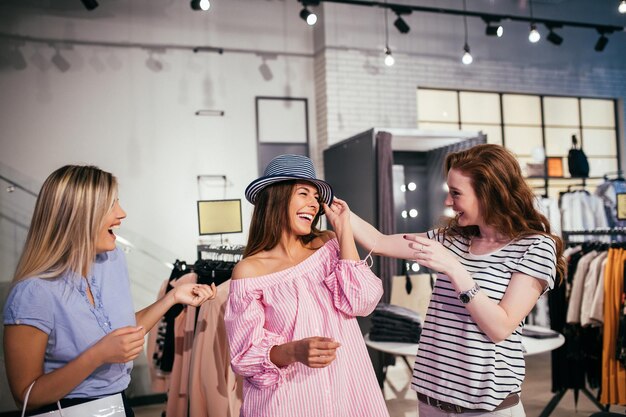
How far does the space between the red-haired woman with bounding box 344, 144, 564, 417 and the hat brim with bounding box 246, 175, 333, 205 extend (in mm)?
352

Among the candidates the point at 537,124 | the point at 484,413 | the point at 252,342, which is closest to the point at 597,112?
the point at 537,124

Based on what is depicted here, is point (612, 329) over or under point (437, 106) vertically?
under

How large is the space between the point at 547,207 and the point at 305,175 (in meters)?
5.42

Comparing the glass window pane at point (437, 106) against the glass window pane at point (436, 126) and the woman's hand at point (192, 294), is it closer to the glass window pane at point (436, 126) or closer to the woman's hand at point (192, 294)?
the glass window pane at point (436, 126)

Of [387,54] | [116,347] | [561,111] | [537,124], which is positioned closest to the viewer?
[116,347]

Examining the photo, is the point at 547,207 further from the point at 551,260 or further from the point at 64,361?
the point at 64,361

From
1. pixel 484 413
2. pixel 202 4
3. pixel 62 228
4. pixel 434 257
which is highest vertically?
pixel 202 4

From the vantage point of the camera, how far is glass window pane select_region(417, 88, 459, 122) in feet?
22.3

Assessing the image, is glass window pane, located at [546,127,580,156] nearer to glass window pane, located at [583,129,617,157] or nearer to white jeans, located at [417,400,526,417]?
glass window pane, located at [583,129,617,157]

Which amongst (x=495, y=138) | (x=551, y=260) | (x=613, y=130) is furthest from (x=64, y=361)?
(x=613, y=130)

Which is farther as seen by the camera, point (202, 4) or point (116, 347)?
point (202, 4)

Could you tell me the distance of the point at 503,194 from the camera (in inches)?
71.1

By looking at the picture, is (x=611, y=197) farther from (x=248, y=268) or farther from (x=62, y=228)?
(x=62, y=228)

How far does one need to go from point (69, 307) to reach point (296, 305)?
69cm
